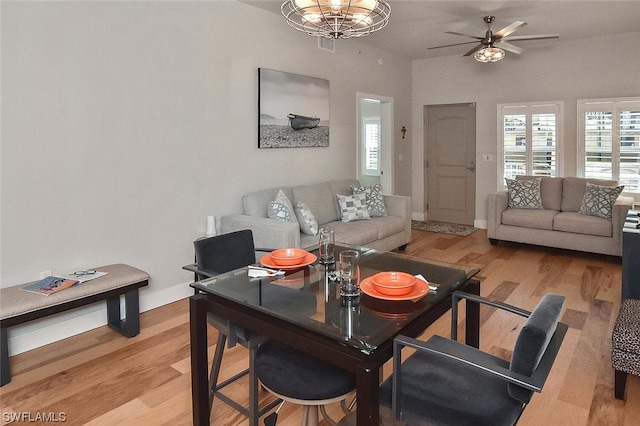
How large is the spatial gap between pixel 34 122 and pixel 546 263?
521 cm

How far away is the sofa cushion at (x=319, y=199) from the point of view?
4715mm

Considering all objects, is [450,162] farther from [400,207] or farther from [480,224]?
[400,207]

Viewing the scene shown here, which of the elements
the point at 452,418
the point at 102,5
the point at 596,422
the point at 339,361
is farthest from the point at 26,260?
the point at 596,422

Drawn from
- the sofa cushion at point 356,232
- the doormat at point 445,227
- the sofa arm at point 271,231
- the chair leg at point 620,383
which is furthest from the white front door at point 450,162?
the chair leg at point 620,383

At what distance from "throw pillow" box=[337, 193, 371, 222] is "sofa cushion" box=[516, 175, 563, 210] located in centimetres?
256

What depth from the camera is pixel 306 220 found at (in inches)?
169

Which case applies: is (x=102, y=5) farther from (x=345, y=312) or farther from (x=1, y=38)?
(x=345, y=312)

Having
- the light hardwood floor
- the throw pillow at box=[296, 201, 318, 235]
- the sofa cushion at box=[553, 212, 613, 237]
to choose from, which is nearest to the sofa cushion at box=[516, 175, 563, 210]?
the sofa cushion at box=[553, 212, 613, 237]

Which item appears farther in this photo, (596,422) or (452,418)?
(596,422)

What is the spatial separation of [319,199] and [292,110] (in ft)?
3.44

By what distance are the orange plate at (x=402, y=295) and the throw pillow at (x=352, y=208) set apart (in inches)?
123

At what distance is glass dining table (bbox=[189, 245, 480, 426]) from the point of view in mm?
1426

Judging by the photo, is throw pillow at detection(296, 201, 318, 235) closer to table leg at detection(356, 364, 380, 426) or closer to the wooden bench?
→ the wooden bench

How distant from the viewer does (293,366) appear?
1693 mm
